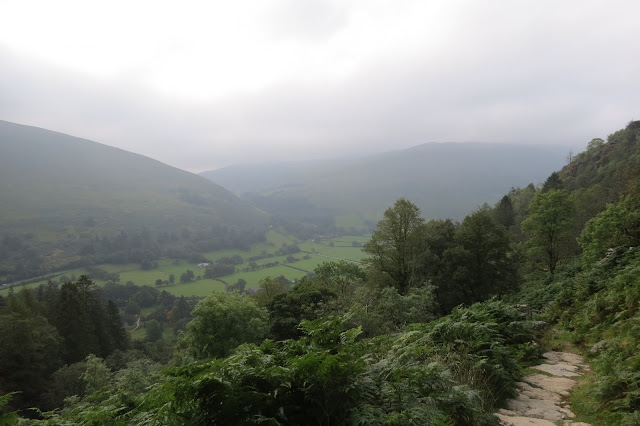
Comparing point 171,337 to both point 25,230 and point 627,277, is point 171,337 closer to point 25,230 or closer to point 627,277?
point 627,277

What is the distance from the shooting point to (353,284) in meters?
36.5

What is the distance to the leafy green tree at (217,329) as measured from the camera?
2320cm

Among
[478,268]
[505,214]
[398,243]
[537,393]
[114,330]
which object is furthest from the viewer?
[505,214]

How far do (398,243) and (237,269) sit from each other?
10685 centimetres

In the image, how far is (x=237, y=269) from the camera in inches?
4961

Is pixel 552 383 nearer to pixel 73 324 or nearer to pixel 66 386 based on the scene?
pixel 66 386

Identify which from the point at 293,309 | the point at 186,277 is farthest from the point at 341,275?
the point at 186,277

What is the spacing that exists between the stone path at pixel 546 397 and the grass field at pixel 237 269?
6895cm

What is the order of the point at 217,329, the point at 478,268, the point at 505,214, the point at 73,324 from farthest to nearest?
the point at 505,214
the point at 73,324
the point at 217,329
the point at 478,268

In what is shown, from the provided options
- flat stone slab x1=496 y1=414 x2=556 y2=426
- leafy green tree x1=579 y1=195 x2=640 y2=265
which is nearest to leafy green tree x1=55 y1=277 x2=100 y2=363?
flat stone slab x1=496 y1=414 x2=556 y2=426

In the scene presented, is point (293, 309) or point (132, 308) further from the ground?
point (293, 309)

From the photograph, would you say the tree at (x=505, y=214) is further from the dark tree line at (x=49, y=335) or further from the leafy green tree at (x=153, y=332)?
the leafy green tree at (x=153, y=332)

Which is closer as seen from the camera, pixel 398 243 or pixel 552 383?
pixel 552 383

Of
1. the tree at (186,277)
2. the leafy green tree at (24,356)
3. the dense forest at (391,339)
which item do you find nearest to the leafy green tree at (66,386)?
the dense forest at (391,339)
